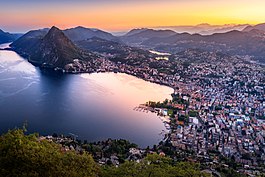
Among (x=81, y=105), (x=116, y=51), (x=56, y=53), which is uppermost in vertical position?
(x=116, y=51)

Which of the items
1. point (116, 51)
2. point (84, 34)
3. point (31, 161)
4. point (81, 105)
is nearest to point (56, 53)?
point (116, 51)

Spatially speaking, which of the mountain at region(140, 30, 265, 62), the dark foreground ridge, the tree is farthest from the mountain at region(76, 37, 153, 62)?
the tree

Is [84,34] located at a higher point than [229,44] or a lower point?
higher

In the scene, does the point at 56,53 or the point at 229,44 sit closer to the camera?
the point at 56,53

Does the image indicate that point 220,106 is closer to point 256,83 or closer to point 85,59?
point 256,83

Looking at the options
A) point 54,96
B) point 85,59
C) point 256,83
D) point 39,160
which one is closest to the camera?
point 39,160

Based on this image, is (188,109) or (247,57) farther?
(247,57)

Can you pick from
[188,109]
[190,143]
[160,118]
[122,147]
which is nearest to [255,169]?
[190,143]

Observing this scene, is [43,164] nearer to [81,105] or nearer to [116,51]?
[81,105]

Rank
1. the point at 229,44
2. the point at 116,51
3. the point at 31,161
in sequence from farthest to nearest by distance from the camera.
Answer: the point at 229,44 → the point at 116,51 → the point at 31,161
